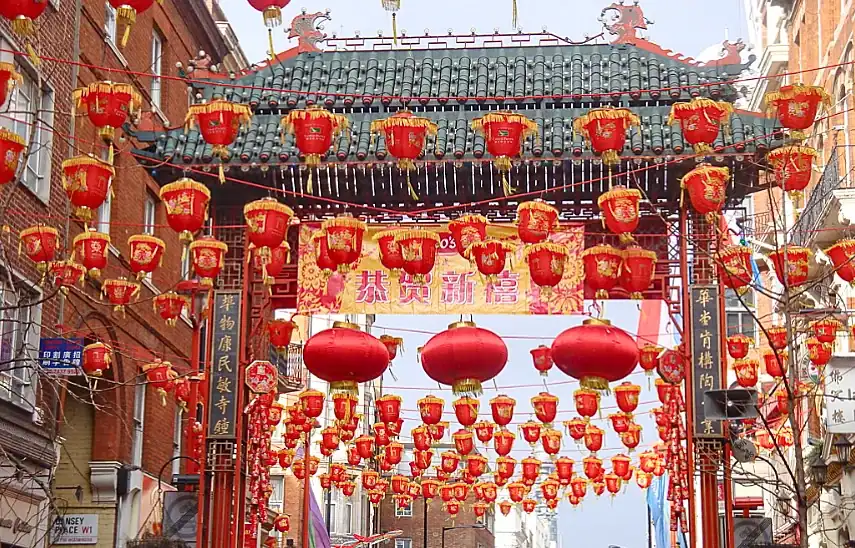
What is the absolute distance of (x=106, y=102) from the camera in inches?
567

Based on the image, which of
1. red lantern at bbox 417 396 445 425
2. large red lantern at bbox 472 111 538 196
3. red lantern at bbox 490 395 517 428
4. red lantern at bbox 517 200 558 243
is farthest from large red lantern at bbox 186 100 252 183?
red lantern at bbox 490 395 517 428

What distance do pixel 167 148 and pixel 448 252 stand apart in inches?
173

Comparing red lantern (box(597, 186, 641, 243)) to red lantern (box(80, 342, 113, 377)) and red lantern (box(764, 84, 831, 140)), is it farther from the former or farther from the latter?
red lantern (box(80, 342, 113, 377))

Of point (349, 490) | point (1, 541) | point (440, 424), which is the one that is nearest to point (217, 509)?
point (1, 541)

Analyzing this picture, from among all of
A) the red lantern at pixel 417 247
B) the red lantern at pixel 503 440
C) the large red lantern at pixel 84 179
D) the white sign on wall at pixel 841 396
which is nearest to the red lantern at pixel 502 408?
the red lantern at pixel 503 440

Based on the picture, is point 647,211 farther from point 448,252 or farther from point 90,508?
point 90,508

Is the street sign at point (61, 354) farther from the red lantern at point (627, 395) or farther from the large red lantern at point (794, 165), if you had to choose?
the large red lantern at point (794, 165)

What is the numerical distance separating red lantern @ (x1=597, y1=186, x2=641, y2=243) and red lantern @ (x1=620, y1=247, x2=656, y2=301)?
3.30ft

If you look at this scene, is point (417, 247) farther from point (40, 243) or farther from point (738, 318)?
point (738, 318)

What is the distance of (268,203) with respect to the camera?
52.3 feet

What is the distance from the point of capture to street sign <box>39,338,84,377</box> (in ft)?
61.0

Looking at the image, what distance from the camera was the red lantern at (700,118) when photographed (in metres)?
15.6

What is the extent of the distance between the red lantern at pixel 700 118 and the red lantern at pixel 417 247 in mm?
3274

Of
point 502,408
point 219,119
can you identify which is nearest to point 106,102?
point 219,119
